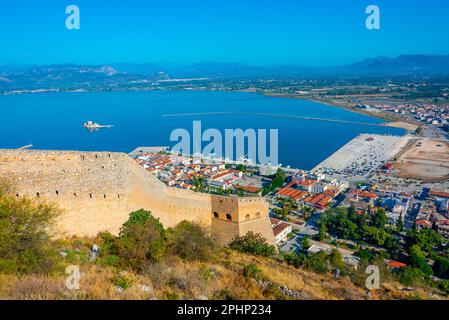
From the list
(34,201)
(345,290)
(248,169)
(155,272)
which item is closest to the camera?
(155,272)

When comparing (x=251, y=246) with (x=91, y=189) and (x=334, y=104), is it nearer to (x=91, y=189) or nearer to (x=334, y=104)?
(x=91, y=189)

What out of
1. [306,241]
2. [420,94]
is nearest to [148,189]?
[306,241]

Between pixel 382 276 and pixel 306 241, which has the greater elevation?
pixel 382 276

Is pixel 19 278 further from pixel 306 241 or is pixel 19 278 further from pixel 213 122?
pixel 213 122

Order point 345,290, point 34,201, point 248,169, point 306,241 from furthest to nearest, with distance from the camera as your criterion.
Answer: point 248,169 < point 306,241 < point 34,201 < point 345,290

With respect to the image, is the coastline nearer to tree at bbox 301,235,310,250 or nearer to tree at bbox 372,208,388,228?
tree at bbox 372,208,388,228

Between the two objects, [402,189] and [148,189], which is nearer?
[148,189]
